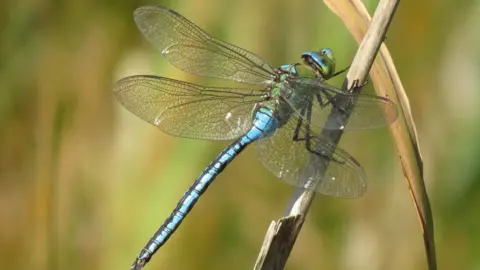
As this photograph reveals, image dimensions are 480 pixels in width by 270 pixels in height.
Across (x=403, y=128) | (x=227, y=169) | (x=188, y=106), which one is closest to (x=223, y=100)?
(x=188, y=106)

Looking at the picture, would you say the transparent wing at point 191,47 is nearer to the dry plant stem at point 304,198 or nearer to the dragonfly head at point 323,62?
the dragonfly head at point 323,62

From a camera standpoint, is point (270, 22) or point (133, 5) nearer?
point (270, 22)

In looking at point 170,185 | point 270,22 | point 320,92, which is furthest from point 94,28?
point 320,92

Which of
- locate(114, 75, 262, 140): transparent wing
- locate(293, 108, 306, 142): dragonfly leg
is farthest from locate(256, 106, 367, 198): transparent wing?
locate(114, 75, 262, 140): transparent wing

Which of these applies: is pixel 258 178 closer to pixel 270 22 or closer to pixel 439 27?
pixel 270 22

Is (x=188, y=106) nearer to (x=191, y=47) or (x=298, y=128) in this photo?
(x=191, y=47)

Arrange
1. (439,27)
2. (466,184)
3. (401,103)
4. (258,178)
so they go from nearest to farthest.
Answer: (401,103)
(466,184)
(439,27)
(258,178)

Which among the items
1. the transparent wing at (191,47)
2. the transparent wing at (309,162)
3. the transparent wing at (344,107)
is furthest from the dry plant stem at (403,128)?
the transparent wing at (191,47)
